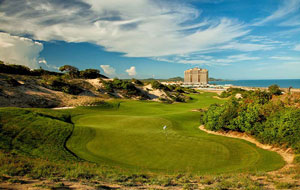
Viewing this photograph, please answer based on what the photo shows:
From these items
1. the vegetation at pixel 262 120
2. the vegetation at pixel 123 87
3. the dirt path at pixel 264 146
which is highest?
the vegetation at pixel 123 87

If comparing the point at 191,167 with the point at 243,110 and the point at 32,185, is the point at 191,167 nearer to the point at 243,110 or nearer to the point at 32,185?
the point at 32,185

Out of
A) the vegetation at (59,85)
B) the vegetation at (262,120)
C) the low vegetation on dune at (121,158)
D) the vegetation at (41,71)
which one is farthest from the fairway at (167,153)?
the vegetation at (41,71)

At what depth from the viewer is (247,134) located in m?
23.9

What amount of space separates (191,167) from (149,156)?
12.4 ft

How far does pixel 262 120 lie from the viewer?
75.8ft

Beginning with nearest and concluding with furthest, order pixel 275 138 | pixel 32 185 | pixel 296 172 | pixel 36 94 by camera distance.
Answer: pixel 32 185 < pixel 296 172 < pixel 275 138 < pixel 36 94

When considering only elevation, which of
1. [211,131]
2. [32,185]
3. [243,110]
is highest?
[243,110]

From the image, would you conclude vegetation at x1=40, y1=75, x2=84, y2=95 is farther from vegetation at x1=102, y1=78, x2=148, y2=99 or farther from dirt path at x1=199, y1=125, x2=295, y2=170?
dirt path at x1=199, y1=125, x2=295, y2=170

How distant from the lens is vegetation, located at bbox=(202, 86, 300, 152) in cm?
1872

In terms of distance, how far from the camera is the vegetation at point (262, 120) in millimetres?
18719

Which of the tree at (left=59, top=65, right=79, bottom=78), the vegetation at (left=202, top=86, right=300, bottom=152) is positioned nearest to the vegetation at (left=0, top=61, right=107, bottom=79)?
the tree at (left=59, top=65, right=79, bottom=78)

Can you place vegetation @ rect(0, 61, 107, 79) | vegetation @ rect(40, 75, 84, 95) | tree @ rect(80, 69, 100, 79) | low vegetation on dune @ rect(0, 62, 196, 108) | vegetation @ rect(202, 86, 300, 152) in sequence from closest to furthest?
vegetation @ rect(202, 86, 300, 152), low vegetation on dune @ rect(0, 62, 196, 108), vegetation @ rect(40, 75, 84, 95), vegetation @ rect(0, 61, 107, 79), tree @ rect(80, 69, 100, 79)

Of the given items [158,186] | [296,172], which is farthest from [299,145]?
[158,186]

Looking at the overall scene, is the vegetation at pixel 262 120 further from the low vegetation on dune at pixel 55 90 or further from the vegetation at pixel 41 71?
the vegetation at pixel 41 71
